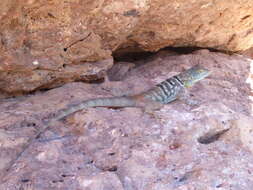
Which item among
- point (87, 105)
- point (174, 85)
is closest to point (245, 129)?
point (174, 85)

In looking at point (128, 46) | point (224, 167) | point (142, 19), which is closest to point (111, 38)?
point (142, 19)

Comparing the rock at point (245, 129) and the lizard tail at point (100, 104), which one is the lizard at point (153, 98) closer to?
the lizard tail at point (100, 104)

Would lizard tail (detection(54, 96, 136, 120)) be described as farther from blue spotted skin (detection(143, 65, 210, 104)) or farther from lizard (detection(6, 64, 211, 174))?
blue spotted skin (detection(143, 65, 210, 104))

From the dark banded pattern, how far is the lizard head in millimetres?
78

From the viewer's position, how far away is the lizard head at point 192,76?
13.4ft

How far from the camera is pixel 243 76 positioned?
4.57m

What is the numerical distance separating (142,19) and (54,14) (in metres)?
1.11

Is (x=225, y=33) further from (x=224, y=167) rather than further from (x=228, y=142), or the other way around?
(x=224, y=167)

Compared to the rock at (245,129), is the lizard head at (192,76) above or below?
above

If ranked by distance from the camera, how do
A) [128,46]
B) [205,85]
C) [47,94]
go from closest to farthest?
[47,94], [205,85], [128,46]

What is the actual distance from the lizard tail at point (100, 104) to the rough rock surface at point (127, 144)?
0.22ft

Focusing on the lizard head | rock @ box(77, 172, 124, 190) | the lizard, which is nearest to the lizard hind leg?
the lizard

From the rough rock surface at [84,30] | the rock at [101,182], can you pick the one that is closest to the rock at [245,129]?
the rock at [101,182]

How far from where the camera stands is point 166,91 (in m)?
3.84
